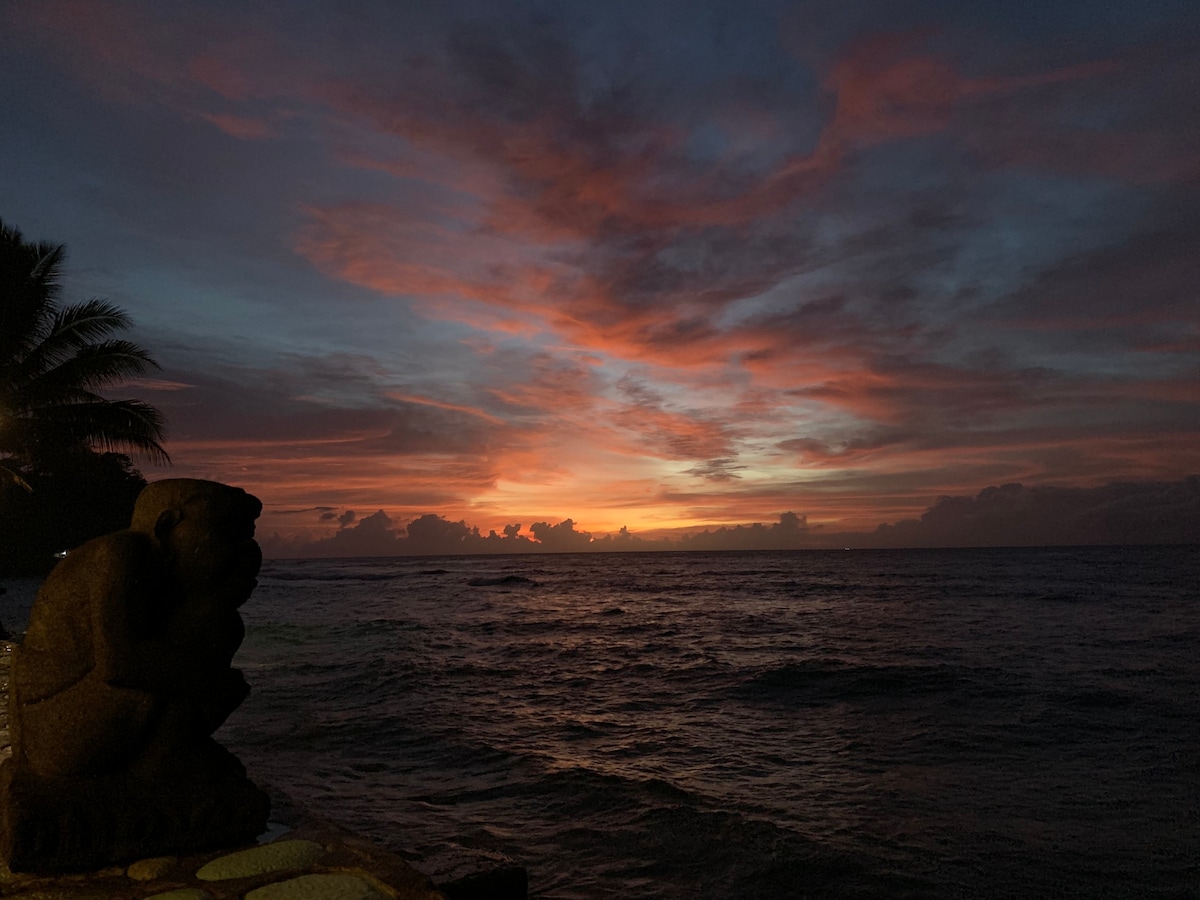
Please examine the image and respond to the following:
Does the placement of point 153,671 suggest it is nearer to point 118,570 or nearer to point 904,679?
point 118,570

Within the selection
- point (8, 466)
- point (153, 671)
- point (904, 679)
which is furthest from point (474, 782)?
point (8, 466)

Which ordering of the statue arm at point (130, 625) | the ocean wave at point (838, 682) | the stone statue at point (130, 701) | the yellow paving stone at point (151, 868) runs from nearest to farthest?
the yellow paving stone at point (151, 868) < the stone statue at point (130, 701) < the statue arm at point (130, 625) < the ocean wave at point (838, 682)

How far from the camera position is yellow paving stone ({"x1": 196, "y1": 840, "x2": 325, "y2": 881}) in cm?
375

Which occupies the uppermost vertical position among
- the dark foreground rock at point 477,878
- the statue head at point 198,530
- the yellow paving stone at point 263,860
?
the statue head at point 198,530

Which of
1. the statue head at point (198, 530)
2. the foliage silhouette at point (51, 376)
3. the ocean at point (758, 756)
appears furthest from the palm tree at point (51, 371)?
the statue head at point (198, 530)

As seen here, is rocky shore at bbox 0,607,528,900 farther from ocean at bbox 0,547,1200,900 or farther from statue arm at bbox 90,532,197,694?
ocean at bbox 0,547,1200,900

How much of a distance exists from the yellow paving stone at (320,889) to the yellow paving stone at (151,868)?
654mm

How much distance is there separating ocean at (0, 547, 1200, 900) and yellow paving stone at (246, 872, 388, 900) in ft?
10.1

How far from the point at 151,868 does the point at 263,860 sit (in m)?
0.57

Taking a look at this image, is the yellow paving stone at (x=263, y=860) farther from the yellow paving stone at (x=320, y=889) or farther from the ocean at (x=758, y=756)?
the ocean at (x=758, y=756)

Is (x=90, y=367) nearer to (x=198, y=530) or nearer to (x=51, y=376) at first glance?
(x=51, y=376)

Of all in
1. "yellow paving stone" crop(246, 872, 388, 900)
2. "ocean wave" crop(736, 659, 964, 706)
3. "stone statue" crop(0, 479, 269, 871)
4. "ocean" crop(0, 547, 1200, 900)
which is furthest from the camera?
"ocean wave" crop(736, 659, 964, 706)

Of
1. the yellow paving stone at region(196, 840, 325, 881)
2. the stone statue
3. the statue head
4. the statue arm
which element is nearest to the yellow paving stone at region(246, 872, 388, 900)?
the yellow paving stone at region(196, 840, 325, 881)

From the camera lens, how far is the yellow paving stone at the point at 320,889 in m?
3.44
